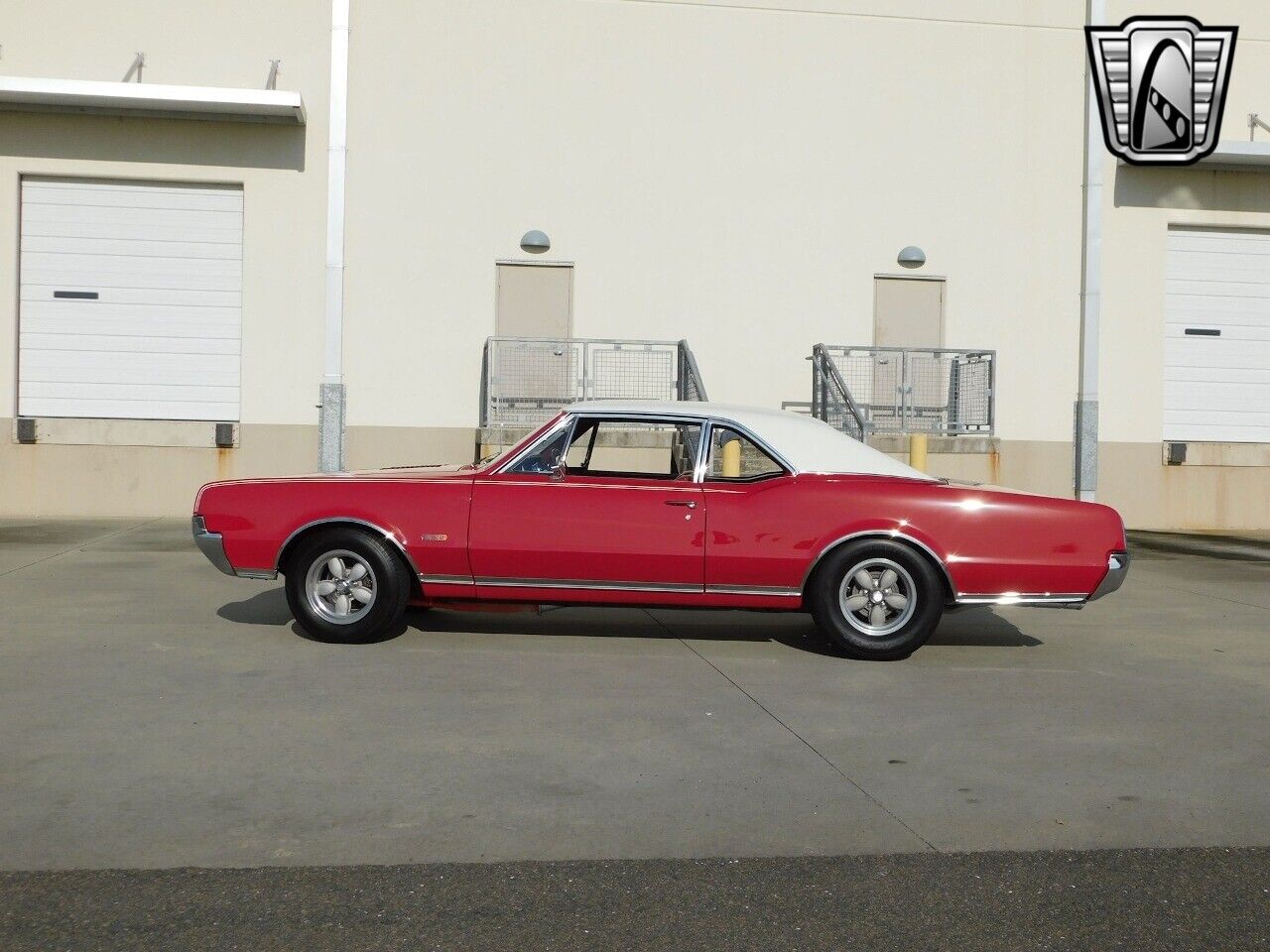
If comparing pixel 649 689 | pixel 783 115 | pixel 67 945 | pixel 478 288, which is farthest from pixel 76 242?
pixel 67 945

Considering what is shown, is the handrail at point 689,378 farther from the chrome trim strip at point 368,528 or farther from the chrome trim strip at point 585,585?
the chrome trim strip at point 368,528

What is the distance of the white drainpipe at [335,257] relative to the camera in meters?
16.2

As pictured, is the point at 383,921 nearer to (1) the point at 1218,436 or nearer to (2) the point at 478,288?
(2) the point at 478,288

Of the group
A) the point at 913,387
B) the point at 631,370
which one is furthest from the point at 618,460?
the point at 913,387

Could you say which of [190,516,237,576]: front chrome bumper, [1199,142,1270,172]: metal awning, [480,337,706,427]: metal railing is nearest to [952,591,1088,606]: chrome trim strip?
[190,516,237,576]: front chrome bumper

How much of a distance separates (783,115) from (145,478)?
29.7 feet

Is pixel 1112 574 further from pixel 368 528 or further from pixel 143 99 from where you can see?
pixel 143 99

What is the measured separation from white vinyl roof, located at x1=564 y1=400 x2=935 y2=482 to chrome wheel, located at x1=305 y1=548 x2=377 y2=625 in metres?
1.48

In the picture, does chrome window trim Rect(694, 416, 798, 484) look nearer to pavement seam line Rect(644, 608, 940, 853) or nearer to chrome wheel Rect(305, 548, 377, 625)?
pavement seam line Rect(644, 608, 940, 853)

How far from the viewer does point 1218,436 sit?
59.4 ft

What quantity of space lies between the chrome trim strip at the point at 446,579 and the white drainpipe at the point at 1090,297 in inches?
475

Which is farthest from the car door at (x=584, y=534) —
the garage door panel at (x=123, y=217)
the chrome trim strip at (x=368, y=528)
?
the garage door panel at (x=123, y=217)

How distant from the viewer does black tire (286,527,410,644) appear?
735 centimetres

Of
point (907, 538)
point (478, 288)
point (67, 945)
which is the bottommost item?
point (67, 945)
